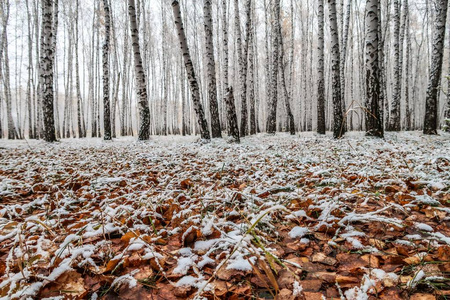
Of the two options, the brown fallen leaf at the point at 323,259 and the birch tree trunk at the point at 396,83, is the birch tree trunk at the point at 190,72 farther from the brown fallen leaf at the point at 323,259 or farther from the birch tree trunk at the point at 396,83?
the birch tree trunk at the point at 396,83

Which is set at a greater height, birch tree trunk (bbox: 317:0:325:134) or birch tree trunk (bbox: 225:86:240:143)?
birch tree trunk (bbox: 317:0:325:134)

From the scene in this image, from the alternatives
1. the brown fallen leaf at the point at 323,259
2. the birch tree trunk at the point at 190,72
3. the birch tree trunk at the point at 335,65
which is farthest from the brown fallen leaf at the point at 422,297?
the birch tree trunk at the point at 335,65

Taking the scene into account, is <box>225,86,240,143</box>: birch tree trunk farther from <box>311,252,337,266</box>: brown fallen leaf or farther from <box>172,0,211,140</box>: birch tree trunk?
<box>311,252,337,266</box>: brown fallen leaf

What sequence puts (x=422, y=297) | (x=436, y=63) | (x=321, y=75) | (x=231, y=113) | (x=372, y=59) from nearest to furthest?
1. (x=422, y=297)
2. (x=372, y=59)
3. (x=231, y=113)
4. (x=436, y=63)
5. (x=321, y=75)

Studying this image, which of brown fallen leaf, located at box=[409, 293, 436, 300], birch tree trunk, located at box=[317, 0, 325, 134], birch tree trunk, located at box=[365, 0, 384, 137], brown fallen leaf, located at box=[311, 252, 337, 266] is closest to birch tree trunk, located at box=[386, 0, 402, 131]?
birch tree trunk, located at box=[317, 0, 325, 134]

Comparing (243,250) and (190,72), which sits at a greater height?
(190,72)

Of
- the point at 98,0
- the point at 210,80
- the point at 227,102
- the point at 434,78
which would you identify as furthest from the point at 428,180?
the point at 98,0

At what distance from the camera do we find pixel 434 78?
7398mm

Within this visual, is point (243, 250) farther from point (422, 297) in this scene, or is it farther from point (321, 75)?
point (321, 75)

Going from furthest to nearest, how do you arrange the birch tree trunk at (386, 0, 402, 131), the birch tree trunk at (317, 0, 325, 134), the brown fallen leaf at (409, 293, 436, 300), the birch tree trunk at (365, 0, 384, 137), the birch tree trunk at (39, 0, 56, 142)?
the birch tree trunk at (386, 0, 402, 131)
the birch tree trunk at (317, 0, 325, 134)
the birch tree trunk at (39, 0, 56, 142)
the birch tree trunk at (365, 0, 384, 137)
the brown fallen leaf at (409, 293, 436, 300)

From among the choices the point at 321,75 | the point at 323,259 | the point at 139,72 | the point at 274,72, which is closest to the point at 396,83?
the point at 321,75

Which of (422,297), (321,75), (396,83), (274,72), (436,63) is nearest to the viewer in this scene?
(422,297)

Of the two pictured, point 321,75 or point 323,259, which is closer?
point 323,259

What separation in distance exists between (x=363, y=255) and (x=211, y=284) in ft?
2.66
